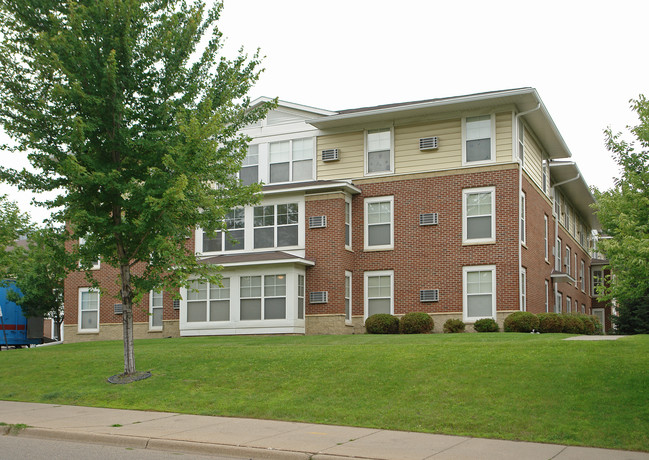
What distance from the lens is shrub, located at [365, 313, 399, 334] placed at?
23.7 metres

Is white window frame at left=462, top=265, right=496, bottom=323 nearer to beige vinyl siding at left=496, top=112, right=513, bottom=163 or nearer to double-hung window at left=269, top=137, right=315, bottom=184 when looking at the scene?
beige vinyl siding at left=496, top=112, right=513, bottom=163

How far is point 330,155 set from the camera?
26.4m

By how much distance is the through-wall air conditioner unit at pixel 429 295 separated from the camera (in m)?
A: 24.2

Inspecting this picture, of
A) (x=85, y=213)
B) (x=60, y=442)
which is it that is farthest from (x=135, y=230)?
(x=60, y=442)

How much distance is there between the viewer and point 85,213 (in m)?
13.7

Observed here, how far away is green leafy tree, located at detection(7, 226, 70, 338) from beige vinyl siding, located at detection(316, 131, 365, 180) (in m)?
10.6

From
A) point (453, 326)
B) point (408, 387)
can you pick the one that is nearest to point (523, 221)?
point (453, 326)

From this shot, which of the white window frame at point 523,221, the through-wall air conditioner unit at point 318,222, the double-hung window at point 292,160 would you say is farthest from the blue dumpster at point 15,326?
the white window frame at point 523,221

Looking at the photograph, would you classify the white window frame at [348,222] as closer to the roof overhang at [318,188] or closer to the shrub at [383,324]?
the roof overhang at [318,188]

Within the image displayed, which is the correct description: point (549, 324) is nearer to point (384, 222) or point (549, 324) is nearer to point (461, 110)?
point (384, 222)

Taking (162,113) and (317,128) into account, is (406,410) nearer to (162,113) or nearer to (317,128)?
(162,113)

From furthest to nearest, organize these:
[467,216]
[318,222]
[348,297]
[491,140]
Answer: [348,297] → [318,222] → [467,216] → [491,140]

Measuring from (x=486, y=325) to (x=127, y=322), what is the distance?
1205 cm

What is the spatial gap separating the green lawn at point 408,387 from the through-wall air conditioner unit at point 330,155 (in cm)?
1082
